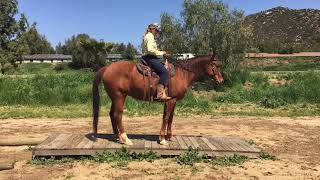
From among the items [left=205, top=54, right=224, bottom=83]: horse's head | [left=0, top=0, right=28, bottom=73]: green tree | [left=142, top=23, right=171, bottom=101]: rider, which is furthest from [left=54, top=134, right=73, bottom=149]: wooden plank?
[left=0, top=0, right=28, bottom=73]: green tree

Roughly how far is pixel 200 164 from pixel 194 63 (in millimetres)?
2525

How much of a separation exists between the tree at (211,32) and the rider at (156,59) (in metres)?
18.0

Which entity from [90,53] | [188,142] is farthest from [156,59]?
[90,53]

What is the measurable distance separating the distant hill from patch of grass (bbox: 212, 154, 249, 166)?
6422 centimetres

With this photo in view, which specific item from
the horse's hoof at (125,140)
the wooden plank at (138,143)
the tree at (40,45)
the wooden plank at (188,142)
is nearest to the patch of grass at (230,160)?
the wooden plank at (188,142)

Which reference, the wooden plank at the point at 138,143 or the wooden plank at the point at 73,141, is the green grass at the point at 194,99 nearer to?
the wooden plank at the point at 73,141

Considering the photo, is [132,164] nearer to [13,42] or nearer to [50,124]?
[50,124]

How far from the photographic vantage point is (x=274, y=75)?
29.2 meters

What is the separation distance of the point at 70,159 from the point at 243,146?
3774mm

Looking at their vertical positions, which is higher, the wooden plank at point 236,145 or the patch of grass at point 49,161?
the wooden plank at point 236,145


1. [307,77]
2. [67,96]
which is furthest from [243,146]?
[307,77]

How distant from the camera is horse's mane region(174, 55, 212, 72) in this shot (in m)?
10.3

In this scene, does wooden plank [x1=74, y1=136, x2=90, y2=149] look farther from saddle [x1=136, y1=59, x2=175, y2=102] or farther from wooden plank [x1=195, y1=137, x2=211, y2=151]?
wooden plank [x1=195, y1=137, x2=211, y2=151]

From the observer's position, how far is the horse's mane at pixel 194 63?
1025 centimetres
